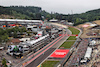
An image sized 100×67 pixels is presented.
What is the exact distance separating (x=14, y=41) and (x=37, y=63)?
11162 mm

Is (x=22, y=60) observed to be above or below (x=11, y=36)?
below

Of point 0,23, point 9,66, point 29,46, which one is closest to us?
point 9,66

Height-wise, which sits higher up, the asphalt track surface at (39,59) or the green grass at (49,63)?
the asphalt track surface at (39,59)

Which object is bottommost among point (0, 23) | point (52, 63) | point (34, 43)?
point (52, 63)

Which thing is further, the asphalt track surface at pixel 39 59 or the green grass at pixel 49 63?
the asphalt track surface at pixel 39 59

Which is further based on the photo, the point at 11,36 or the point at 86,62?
the point at 11,36

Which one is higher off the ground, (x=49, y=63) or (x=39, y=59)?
(x=39, y=59)

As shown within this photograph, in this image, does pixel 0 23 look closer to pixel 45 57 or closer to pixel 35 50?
pixel 35 50

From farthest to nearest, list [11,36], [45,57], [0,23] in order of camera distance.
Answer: [0,23]
[11,36]
[45,57]

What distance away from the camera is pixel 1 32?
2889 cm

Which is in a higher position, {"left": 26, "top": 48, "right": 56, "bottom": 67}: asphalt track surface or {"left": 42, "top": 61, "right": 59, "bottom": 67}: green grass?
{"left": 26, "top": 48, "right": 56, "bottom": 67}: asphalt track surface

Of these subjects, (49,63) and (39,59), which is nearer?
(49,63)

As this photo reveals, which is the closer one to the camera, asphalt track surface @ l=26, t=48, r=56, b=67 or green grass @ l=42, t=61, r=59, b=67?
green grass @ l=42, t=61, r=59, b=67

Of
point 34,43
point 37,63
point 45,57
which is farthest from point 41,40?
point 37,63
